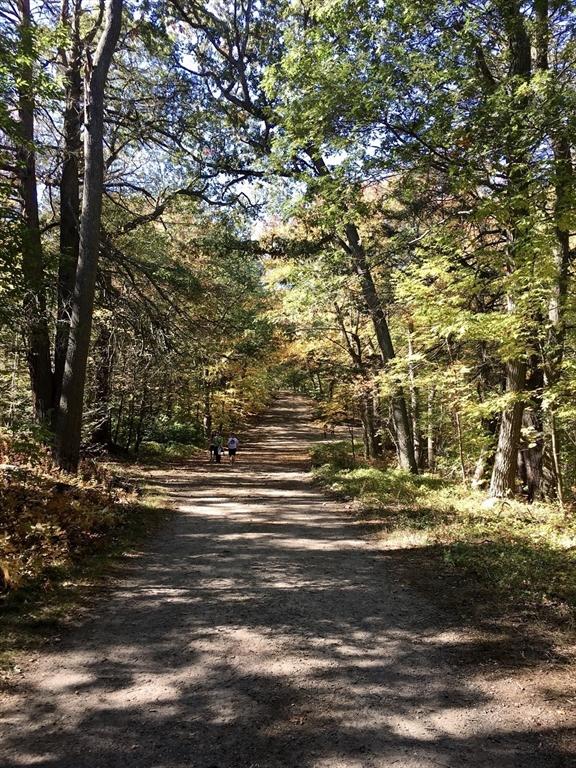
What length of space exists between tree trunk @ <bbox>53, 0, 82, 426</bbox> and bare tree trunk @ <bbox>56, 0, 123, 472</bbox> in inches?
24.3

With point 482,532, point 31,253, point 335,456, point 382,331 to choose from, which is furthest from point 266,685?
point 335,456

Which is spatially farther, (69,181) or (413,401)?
(413,401)

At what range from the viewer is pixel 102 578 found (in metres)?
6.73

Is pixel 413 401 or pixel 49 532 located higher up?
pixel 413 401

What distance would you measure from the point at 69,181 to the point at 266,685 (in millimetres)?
11545

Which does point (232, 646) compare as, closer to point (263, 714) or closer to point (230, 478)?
point (263, 714)

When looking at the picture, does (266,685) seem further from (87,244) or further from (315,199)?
(315,199)

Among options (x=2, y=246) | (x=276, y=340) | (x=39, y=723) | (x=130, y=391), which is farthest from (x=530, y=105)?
(x=276, y=340)

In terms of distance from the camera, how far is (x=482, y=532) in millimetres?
Answer: 8539

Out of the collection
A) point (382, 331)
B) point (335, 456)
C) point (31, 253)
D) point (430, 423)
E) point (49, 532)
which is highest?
point (31, 253)

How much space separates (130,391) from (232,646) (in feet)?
38.6

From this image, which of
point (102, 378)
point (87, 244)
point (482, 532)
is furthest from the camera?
point (102, 378)

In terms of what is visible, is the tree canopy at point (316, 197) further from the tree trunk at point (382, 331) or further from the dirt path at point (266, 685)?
the dirt path at point (266, 685)

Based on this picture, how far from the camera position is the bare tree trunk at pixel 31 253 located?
24.5ft
